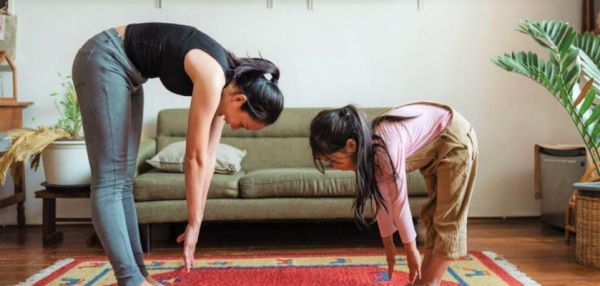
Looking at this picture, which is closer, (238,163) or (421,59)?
(238,163)

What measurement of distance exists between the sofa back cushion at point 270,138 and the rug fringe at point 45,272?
838 millimetres

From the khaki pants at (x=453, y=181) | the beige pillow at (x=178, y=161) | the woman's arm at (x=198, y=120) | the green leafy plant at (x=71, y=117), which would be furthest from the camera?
the green leafy plant at (x=71, y=117)

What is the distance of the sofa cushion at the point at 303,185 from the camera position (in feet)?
7.36

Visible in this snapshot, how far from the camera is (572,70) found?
6.66ft

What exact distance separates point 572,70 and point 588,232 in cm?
69

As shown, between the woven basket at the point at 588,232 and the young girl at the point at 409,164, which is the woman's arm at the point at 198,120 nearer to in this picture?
the young girl at the point at 409,164

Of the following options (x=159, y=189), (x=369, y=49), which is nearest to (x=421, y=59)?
(x=369, y=49)

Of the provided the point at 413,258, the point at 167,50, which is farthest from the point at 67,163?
the point at 413,258

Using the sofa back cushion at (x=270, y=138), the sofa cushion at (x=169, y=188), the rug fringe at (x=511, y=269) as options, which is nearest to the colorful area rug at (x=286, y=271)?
the rug fringe at (x=511, y=269)

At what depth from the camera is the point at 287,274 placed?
190cm

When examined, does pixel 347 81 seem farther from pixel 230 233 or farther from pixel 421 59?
pixel 230 233

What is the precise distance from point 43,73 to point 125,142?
79.3 inches

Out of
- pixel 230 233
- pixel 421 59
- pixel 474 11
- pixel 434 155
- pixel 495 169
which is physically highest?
pixel 474 11

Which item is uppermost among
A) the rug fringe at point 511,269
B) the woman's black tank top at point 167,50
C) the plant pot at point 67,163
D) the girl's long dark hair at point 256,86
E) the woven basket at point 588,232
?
the woman's black tank top at point 167,50
